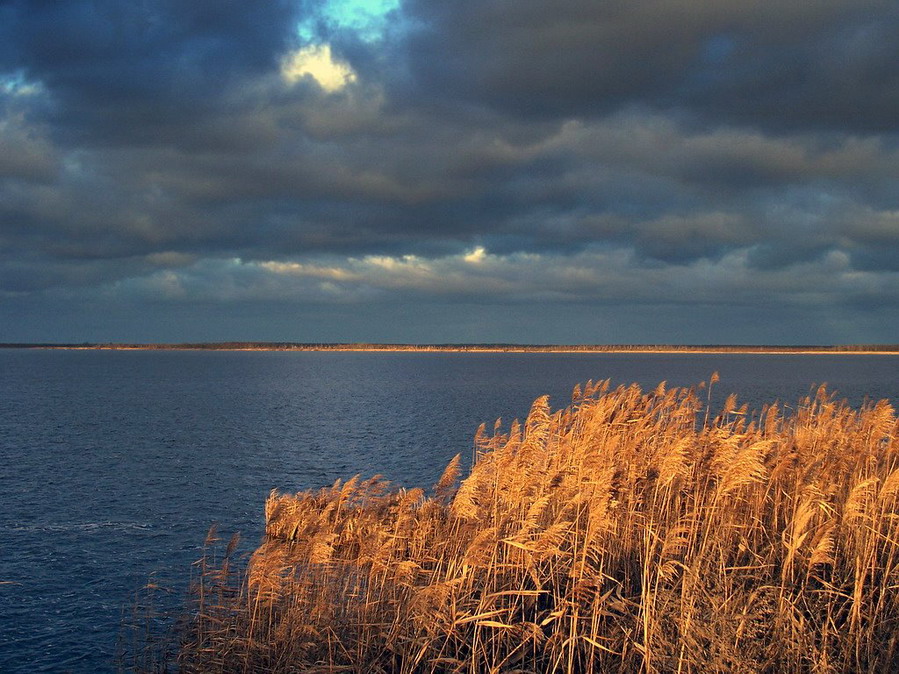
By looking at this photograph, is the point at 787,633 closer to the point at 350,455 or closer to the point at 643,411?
the point at 643,411

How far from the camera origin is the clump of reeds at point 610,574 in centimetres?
877

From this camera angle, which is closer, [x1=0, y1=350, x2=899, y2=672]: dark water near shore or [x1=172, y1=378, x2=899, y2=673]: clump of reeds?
[x1=172, y1=378, x2=899, y2=673]: clump of reeds

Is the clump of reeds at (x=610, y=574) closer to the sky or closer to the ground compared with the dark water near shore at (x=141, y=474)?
closer to the sky

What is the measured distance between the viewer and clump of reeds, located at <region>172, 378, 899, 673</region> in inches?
345

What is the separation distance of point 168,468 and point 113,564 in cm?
1497

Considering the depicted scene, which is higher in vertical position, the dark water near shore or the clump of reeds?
the clump of reeds

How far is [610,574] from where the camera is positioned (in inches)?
463

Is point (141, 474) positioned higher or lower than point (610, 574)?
lower

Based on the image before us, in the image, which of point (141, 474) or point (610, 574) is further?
point (141, 474)

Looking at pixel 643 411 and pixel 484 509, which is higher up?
pixel 643 411

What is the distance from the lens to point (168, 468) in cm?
3162

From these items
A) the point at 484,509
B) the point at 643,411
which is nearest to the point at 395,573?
the point at 484,509

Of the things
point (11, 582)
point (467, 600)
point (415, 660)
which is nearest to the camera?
point (415, 660)

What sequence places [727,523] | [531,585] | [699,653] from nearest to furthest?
[699,653]
[531,585]
[727,523]
